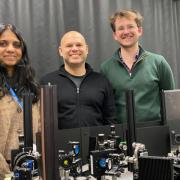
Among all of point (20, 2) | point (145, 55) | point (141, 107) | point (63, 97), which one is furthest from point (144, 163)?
point (20, 2)

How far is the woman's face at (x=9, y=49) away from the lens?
70.0 inches

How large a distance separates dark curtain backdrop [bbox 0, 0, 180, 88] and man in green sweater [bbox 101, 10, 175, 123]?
21.1 inches

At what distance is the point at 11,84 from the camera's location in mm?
1709

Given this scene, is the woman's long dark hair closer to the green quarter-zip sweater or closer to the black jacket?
the black jacket

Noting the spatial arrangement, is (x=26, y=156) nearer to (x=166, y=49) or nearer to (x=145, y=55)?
(x=145, y=55)

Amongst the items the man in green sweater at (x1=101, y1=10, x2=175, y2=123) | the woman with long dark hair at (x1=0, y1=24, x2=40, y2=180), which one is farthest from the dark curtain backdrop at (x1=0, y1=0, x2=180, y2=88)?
the woman with long dark hair at (x1=0, y1=24, x2=40, y2=180)

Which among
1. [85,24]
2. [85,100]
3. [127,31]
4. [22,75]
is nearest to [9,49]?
Result: [22,75]

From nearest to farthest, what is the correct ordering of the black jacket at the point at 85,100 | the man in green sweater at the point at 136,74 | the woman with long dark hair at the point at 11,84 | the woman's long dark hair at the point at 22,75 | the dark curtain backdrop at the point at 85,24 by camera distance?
the woman with long dark hair at the point at 11,84 < the woman's long dark hair at the point at 22,75 < the black jacket at the point at 85,100 < the man in green sweater at the point at 136,74 < the dark curtain backdrop at the point at 85,24

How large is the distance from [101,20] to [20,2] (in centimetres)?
73

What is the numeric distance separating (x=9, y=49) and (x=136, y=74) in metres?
0.85

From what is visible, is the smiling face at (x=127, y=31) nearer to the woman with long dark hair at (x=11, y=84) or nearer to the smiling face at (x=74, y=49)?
the smiling face at (x=74, y=49)

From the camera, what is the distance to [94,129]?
116 cm

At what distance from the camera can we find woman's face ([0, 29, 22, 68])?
1.78 meters

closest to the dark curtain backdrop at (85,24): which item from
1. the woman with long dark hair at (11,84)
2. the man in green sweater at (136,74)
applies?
the man in green sweater at (136,74)
